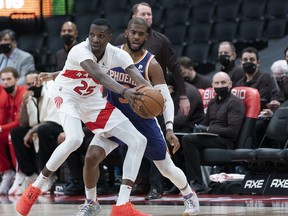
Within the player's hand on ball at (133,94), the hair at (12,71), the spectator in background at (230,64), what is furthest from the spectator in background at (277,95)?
the player's hand on ball at (133,94)

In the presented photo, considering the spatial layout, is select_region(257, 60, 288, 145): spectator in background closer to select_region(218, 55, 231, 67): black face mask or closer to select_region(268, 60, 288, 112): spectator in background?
select_region(268, 60, 288, 112): spectator in background

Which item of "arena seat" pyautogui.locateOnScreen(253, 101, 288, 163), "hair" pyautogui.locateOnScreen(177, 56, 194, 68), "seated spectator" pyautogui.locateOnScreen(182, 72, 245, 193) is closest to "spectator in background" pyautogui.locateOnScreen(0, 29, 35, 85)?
"hair" pyautogui.locateOnScreen(177, 56, 194, 68)

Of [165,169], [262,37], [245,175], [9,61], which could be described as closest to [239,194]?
[245,175]

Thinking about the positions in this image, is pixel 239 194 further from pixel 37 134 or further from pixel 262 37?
pixel 262 37

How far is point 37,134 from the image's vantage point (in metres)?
10.6

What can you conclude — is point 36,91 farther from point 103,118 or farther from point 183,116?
point 103,118

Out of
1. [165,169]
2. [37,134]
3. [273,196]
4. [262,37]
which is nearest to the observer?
[165,169]

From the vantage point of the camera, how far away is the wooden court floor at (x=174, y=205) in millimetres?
7348

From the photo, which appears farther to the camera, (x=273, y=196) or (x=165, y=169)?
(x=273, y=196)

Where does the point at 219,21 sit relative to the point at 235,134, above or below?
above

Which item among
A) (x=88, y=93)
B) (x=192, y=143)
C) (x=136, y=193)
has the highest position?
(x=88, y=93)

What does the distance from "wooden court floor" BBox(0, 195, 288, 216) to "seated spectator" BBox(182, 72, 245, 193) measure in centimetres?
34

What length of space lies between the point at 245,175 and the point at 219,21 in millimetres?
6039

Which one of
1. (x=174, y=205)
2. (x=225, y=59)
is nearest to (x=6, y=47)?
(x=225, y=59)
